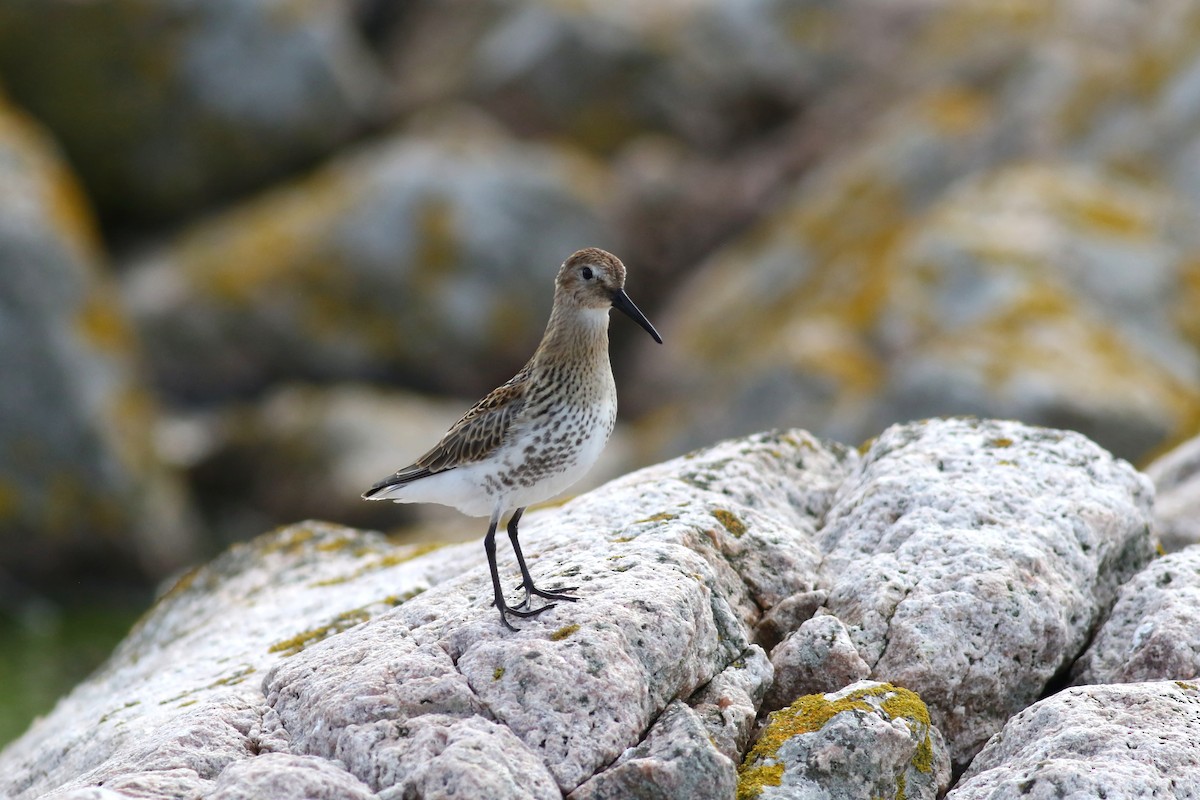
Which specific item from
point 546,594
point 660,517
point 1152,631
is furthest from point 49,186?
point 1152,631

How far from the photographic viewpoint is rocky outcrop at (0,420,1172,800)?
643cm

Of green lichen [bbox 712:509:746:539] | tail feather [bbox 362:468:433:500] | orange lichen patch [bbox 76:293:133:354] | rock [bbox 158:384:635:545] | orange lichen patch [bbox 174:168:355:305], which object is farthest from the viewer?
orange lichen patch [bbox 174:168:355:305]

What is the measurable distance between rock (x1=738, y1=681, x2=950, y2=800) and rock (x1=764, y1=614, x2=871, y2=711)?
0.91ft

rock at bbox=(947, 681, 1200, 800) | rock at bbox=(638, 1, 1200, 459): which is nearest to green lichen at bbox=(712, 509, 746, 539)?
rock at bbox=(947, 681, 1200, 800)

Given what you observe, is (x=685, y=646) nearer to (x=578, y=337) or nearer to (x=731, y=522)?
(x=731, y=522)

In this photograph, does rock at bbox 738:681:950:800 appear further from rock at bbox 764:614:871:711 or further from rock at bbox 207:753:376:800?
rock at bbox 207:753:376:800

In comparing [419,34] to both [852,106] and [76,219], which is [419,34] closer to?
[852,106]

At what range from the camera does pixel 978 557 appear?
25.1ft

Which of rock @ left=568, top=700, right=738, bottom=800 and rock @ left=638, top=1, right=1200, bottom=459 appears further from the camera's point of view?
rock @ left=638, top=1, right=1200, bottom=459

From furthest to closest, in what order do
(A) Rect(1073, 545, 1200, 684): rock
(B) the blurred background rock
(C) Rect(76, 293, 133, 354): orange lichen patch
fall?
(C) Rect(76, 293, 133, 354): orange lichen patch → (B) the blurred background rock → (A) Rect(1073, 545, 1200, 684): rock

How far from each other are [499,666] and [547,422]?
1.59 metres

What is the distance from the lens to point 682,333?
77.0 feet

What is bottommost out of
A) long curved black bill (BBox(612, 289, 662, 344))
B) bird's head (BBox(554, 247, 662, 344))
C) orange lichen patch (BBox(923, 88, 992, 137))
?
long curved black bill (BBox(612, 289, 662, 344))

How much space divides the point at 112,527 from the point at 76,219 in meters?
4.88
